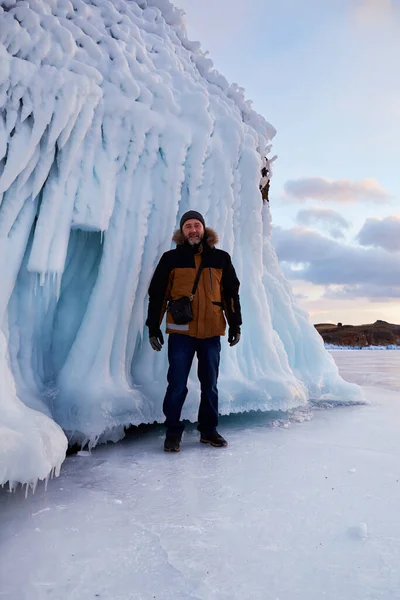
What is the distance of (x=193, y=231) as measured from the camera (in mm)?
3342

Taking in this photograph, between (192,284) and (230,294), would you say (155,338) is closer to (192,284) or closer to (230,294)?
(192,284)

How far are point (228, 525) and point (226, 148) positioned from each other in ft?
11.3

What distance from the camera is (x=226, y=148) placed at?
4379 millimetres

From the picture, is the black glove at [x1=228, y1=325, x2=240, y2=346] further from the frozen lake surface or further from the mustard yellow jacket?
the frozen lake surface

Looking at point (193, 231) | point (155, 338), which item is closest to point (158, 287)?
point (155, 338)

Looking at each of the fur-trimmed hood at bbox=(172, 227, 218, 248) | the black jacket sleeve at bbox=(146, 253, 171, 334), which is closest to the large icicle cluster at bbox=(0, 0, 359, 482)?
the black jacket sleeve at bbox=(146, 253, 171, 334)

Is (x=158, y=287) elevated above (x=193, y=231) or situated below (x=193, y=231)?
below

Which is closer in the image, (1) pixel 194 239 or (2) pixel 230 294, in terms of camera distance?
(1) pixel 194 239

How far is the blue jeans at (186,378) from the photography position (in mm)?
3242

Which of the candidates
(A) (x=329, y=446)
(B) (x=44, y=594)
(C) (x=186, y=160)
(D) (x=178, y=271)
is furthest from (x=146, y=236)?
(B) (x=44, y=594)

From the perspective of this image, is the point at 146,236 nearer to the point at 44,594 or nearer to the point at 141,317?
the point at 141,317

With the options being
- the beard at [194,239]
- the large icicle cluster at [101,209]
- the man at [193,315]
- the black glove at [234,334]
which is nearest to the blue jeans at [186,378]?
the man at [193,315]

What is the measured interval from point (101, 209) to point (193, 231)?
0.70 metres

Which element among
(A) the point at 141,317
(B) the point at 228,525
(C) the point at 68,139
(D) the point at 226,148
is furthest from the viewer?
(D) the point at 226,148
